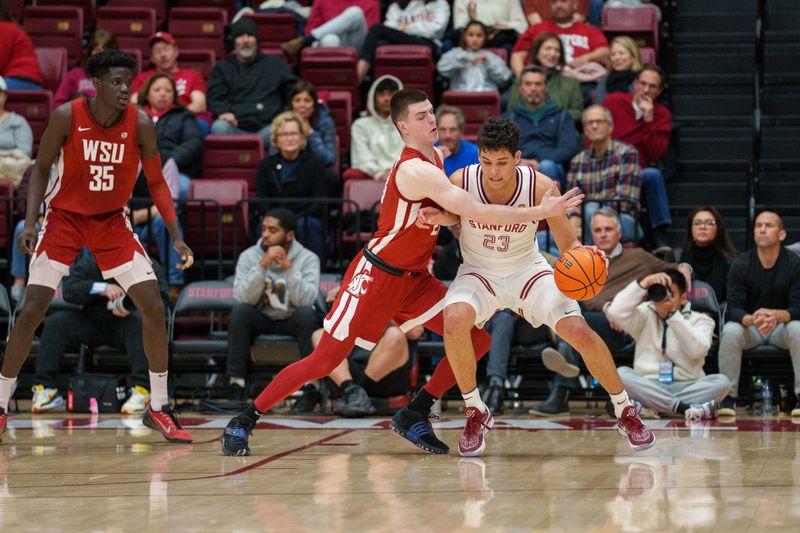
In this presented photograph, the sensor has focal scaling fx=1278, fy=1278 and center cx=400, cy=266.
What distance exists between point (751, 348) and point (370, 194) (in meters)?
3.13

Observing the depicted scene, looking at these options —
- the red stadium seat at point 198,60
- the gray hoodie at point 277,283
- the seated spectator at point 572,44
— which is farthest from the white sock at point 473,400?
the red stadium seat at point 198,60

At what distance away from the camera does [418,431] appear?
6.19m

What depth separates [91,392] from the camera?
869 centimetres

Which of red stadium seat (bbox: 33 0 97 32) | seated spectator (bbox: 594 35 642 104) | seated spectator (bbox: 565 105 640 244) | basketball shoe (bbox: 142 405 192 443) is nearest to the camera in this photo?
basketball shoe (bbox: 142 405 192 443)

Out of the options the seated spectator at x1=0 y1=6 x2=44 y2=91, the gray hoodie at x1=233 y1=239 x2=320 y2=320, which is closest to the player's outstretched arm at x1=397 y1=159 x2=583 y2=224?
the gray hoodie at x1=233 y1=239 x2=320 y2=320

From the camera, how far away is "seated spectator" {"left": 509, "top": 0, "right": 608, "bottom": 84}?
11328mm

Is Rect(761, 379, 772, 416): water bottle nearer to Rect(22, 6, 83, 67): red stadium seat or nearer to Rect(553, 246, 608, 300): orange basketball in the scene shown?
Rect(553, 246, 608, 300): orange basketball

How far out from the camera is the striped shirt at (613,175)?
376 inches

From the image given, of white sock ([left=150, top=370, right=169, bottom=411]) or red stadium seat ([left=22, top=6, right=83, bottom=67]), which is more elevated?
red stadium seat ([left=22, top=6, right=83, bottom=67])

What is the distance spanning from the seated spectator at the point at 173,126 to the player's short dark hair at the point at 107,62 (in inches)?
150

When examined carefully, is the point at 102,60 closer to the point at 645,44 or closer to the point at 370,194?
the point at 370,194

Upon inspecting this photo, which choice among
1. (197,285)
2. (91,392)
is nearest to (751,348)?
(197,285)

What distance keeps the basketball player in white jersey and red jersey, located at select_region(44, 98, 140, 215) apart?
1802mm

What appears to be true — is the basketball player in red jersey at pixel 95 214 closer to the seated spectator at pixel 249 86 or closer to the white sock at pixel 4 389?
the white sock at pixel 4 389
